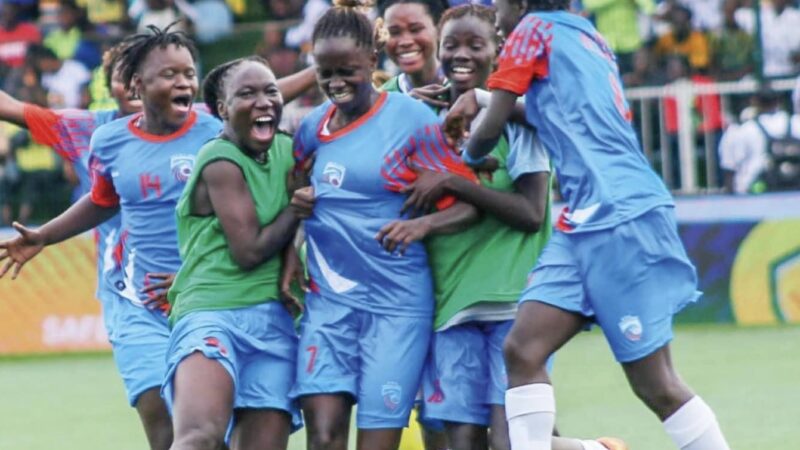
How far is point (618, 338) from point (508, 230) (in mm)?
818

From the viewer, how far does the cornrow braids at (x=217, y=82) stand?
7309 mm

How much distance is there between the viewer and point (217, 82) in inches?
292

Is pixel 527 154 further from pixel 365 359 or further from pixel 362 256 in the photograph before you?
pixel 365 359

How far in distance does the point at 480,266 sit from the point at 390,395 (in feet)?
2.17

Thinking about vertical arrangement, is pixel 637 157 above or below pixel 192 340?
above

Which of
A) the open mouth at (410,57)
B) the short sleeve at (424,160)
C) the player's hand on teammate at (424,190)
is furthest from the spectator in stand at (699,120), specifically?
the player's hand on teammate at (424,190)

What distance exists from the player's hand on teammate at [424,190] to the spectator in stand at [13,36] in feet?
42.3

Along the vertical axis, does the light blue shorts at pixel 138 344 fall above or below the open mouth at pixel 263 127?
below

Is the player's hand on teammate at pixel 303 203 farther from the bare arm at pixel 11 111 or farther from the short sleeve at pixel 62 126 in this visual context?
the bare arm at pixel 11 111

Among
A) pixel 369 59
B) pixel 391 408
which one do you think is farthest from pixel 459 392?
pixel 369 59

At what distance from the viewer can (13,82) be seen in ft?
62.4

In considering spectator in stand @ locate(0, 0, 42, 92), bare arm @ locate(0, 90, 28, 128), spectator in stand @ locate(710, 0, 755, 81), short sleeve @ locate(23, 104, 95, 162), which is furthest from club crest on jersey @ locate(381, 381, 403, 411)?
spectator in stand @ locate(0, 0, 42, 92)

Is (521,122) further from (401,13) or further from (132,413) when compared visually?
(132,413)

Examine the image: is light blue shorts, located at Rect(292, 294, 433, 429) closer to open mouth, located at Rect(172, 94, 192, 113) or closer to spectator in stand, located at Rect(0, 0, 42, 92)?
open mouth, located at Rect(172, 94, 192, 113)
